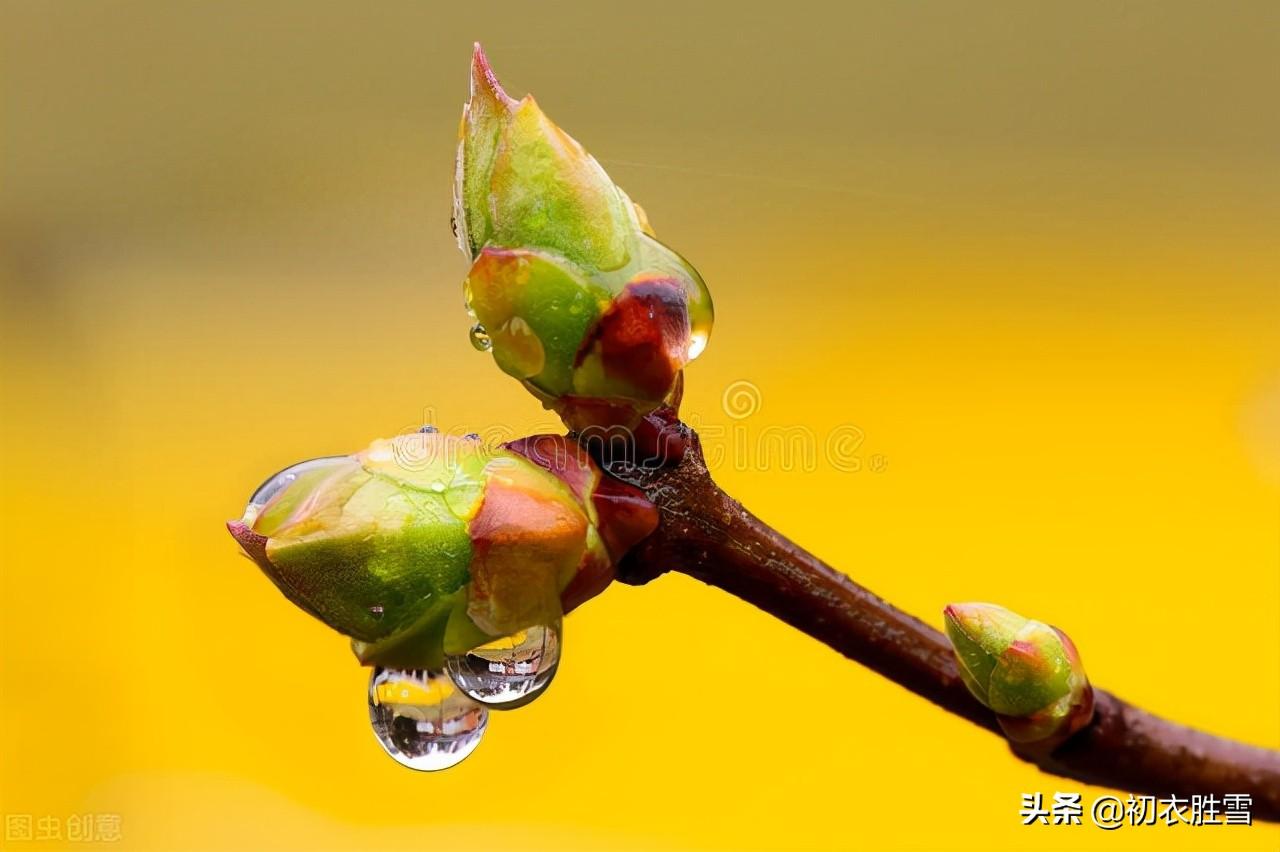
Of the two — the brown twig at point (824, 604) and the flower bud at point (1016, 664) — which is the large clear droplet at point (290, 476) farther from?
the flower bud at point (1016, 664)

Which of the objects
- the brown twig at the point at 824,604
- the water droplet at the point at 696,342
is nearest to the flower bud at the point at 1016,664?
the brown twig at the point at 824,604

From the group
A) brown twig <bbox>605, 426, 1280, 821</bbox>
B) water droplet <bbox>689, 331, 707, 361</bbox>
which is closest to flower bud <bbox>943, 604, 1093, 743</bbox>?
brown twig <bbox>605, 426, 1280, 821</bbox>

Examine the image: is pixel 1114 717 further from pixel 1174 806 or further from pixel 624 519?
pixel 624 519

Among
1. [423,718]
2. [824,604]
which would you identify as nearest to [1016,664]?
[824,604]

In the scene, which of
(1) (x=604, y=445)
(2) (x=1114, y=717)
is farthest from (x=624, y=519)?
(2) (x=1114, y=717)

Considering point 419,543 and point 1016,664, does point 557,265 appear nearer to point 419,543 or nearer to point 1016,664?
point 419,543
